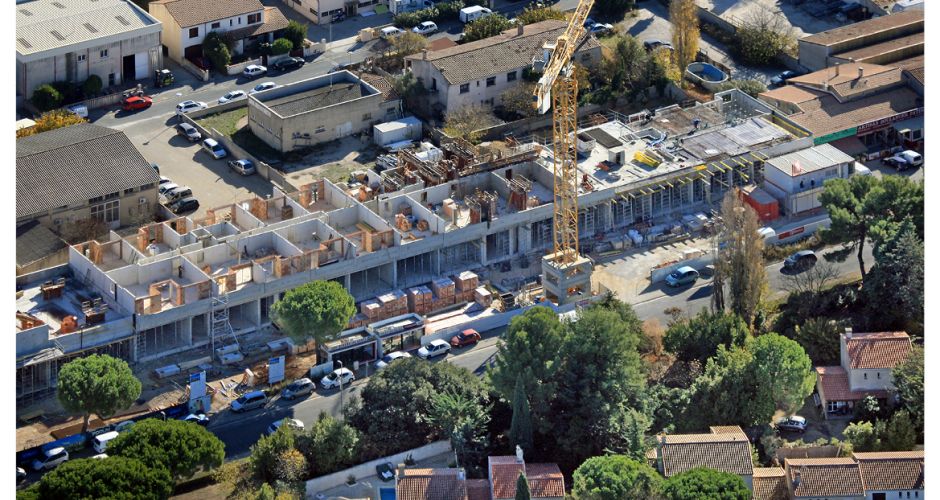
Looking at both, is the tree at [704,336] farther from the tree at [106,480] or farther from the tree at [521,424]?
the tree at [106,480]

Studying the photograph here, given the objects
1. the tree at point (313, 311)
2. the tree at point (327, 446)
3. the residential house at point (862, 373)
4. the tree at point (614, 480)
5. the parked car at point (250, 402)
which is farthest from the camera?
the tree at point (313, 311)

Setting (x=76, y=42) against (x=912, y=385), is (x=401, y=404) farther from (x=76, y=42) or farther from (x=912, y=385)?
(x=76, y=42)

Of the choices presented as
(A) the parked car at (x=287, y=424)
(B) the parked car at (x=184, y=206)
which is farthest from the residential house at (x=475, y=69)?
(A) the parked car at (x=287, y=424)

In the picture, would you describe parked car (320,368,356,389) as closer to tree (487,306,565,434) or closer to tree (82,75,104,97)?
tree (487,306,565,434)

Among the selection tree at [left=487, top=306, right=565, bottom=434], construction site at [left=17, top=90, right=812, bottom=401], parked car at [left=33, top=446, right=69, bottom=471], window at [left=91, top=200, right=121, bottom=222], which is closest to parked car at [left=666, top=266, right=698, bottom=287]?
construction site at [left=17, top=90, right=812, bottom=401]

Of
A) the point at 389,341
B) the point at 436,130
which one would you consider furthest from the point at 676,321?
the point at 436,130

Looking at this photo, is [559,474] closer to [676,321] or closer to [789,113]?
[676,321]

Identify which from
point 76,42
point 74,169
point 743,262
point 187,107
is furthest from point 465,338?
point 76,42
